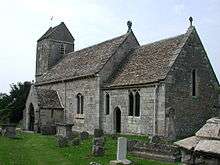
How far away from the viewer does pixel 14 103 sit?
153 ft

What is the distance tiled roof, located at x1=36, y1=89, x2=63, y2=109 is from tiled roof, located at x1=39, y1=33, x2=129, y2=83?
1932mm

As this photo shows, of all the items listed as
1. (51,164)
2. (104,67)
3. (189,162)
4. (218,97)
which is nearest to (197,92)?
(218,97)

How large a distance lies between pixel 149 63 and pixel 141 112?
13.9 ft

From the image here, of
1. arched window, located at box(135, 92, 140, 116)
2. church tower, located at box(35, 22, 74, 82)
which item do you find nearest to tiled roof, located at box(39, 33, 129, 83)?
church tower, located at box(35, 22, 74, 82)

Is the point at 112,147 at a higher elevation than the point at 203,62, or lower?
lower

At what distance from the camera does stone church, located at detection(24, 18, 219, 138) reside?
2702cm

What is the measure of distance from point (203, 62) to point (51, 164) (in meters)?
16.8

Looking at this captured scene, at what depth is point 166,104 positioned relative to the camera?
1036 inches

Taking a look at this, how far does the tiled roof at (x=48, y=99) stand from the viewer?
120 feet

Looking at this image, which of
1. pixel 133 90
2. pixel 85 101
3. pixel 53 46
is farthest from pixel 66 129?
pixel 53 46

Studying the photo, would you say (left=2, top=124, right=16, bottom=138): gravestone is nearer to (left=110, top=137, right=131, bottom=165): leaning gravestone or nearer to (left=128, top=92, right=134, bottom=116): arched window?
(left=128, top=92, right=134, bottom=116): arched window

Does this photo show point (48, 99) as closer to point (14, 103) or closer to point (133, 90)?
point (14, 103)

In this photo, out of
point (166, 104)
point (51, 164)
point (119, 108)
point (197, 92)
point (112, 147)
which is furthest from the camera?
point (119, 108)

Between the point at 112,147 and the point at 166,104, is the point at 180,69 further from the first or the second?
the point at 112,147
